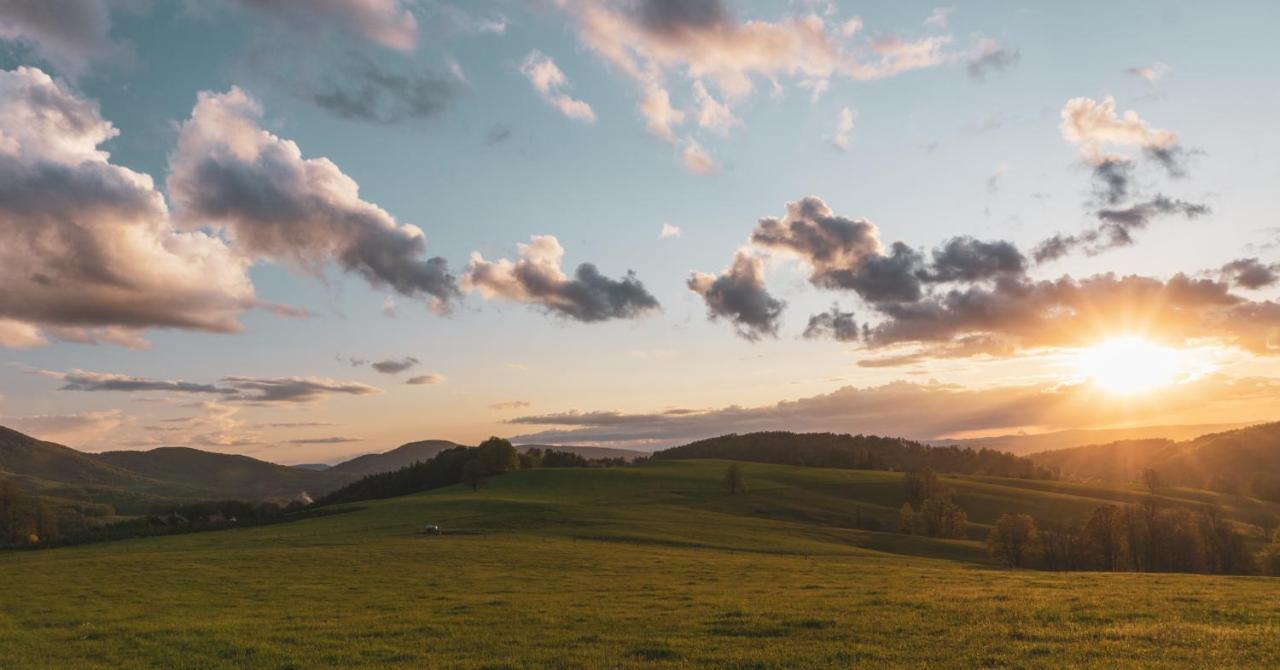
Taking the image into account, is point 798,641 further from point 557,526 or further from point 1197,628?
point 557,526

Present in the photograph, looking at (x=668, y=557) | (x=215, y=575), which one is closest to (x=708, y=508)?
(x=668, y=557)

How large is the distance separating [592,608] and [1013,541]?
66.9 metres

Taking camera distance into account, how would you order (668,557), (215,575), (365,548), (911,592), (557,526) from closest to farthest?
1. (911,592)
2. (215,575)
3. (668,557)
4. (365,548)
5. (557,526)

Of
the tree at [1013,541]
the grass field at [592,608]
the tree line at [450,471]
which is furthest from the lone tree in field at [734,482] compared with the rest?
the grass field at [592,608]

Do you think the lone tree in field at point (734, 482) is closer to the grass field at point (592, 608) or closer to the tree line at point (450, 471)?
the tree line at point (450, 471)

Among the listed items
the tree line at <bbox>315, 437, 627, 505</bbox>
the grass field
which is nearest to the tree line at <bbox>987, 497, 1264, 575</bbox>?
the grass field

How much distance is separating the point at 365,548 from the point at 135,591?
24114 mm

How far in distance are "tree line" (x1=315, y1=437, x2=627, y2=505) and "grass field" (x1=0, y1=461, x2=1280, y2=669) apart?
9130 cm

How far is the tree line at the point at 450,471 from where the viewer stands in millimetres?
165125

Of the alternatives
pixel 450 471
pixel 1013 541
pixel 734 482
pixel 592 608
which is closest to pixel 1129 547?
pixel 1013 541

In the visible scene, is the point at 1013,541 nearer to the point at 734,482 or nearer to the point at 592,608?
the point at 592,608

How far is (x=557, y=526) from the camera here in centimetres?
8325

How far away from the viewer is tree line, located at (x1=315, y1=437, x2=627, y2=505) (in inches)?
6501

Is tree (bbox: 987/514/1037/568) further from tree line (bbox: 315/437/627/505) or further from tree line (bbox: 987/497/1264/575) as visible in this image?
tree line (bbox: 315/437/627/505)
